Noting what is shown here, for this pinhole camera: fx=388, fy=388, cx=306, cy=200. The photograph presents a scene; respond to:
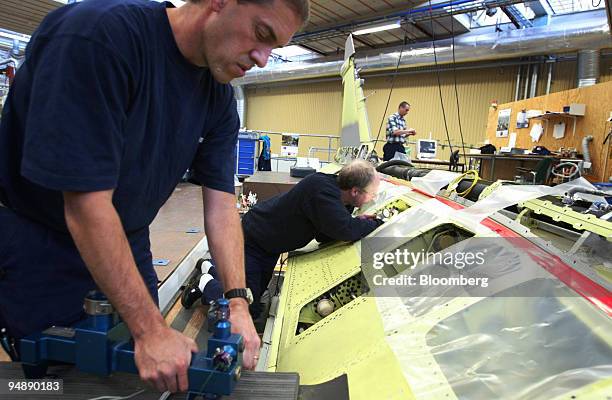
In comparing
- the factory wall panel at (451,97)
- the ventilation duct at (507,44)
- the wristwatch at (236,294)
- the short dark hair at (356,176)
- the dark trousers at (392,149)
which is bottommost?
the wristwatch at (236,294)

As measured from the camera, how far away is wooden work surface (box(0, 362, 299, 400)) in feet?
2.47

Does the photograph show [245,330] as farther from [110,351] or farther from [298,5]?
[298,5]

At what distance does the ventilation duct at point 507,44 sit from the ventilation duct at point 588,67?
21.5 inches

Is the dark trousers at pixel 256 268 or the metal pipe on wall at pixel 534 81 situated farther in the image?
the metal pipe on wall at pixel 534 81

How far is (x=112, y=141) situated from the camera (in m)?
0.68

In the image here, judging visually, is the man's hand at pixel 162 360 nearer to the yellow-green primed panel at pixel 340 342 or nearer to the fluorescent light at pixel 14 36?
the yellow-green primed panel at pixel 340 342

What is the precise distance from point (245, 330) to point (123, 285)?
352 millimetres

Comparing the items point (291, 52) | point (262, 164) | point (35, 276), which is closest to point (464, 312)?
point (35, 276)

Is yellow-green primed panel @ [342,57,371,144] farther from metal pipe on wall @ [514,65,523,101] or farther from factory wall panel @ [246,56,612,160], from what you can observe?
metal pipe on wall @ [514,65,523,101]

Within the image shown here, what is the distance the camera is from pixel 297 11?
2.66 feet

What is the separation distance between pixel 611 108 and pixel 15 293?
23.1 ft

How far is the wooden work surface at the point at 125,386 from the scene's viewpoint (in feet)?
2.47

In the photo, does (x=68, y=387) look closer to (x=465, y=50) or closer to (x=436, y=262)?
(x=436, y=262)

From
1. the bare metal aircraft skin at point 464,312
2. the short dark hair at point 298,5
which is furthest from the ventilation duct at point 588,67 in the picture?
the short dark hair at point 298,5
